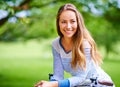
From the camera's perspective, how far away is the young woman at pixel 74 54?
12.5 ft

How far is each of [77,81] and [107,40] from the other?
22995 millimetres

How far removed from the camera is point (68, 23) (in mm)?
3889

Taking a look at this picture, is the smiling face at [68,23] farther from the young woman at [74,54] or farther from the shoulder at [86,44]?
the shoulder at [86,44]

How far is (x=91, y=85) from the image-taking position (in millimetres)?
3814

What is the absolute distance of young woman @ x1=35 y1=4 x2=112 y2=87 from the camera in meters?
3.81

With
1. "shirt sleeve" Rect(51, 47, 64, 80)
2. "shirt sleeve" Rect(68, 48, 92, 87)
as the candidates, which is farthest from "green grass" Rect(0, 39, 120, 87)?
"shirt sleeve" Rect(68, 48, 92, 87)

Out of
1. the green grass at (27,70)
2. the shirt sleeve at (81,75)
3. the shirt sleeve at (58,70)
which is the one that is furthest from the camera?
the green grass at (27,70)

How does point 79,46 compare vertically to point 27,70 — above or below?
above

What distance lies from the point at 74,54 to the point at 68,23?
279 mm

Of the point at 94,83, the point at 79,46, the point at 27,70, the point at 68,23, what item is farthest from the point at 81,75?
the point at 27,70

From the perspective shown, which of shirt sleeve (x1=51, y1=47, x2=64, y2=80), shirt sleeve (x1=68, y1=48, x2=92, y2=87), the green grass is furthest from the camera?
the green grass

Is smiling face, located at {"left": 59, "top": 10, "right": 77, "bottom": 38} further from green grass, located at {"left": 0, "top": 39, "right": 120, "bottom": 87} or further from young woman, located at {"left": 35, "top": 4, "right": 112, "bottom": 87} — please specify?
green grass, located at {"left": 0, "top": 39, "right": 120, "bottom": 87}

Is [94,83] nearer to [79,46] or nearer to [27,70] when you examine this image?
[79,46]

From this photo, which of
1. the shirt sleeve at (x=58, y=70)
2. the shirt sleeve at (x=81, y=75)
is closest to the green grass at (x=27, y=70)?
the shirt sleeve at (x=58, y=70)
